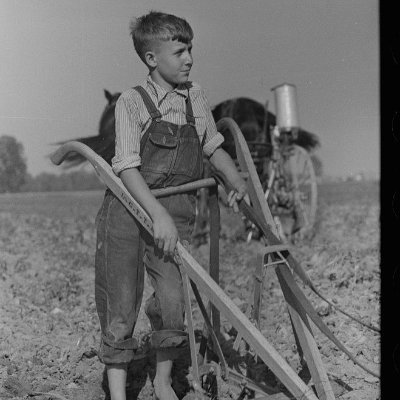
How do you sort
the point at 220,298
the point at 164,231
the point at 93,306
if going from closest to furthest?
the point at 220,298 < the point at 164,231 < the point at 93,306

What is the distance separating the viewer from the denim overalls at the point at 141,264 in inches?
98.9

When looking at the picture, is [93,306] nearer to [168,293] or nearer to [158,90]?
[168,293]

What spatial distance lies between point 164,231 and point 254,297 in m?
0.52

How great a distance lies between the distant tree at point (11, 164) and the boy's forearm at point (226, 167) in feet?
10.2

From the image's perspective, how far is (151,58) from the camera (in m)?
2.50

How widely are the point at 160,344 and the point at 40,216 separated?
6.78 m

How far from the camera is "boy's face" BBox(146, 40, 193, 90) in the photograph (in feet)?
8.02

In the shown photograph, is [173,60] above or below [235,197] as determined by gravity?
above

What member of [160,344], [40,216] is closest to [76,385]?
[160,344]

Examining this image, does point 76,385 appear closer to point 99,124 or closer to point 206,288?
point 206,288

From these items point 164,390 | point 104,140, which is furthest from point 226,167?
point 104,140

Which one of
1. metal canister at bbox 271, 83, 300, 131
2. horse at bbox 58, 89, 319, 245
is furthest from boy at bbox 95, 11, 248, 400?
metal canister at bbox 271, 83, 300, 131

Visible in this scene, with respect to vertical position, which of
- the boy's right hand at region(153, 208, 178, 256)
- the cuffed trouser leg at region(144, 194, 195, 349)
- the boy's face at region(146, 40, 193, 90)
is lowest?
the cuffed trouser leg at region(144, 194, 195, 349)

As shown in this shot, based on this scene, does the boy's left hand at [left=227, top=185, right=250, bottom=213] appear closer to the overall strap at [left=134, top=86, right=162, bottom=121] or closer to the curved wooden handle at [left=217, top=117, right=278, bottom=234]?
the curved wooden handle at [left=217, top=117, right=278, bottom=234]
